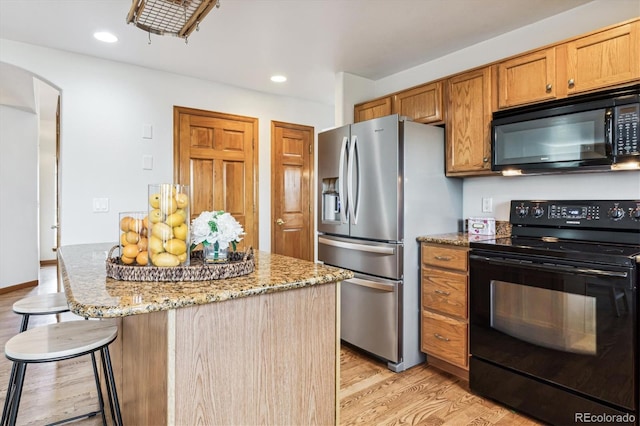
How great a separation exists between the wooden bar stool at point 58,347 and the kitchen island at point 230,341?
0.38 feet

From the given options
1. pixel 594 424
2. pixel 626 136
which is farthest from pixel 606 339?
pixel 626 136

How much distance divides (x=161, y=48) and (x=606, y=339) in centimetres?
344

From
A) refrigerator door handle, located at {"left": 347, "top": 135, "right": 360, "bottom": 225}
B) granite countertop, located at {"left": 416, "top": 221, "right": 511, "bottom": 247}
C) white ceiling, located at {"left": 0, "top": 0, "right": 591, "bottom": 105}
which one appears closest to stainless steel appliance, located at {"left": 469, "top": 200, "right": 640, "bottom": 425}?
granite countertop, located at {"left": 416, "top": 221, "right": 511, "bottom": 247}

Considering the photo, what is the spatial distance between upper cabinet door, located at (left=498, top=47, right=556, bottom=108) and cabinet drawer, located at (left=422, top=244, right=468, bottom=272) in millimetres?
987

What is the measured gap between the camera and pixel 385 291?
2639 millimetres

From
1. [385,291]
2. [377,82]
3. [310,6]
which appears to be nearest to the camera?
[310,6]

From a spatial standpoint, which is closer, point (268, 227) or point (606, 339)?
A: point (606, 339)

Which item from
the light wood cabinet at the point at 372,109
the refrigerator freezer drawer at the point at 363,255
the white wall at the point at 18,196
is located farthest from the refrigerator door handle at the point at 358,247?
the white wall at the point at 18,196

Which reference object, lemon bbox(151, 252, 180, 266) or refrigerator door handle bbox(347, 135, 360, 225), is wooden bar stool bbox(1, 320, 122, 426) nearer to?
lemon bbox(151, 252, 180, 266)

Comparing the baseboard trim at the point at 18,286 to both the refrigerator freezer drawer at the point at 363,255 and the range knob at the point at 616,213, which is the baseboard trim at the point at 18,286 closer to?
the refrigerator freezer drawer at the point at 363,255

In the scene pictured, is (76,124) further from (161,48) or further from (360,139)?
(360,139)

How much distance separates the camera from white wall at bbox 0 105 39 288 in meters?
4.78

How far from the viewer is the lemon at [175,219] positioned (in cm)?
119

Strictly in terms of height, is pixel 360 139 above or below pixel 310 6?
below
